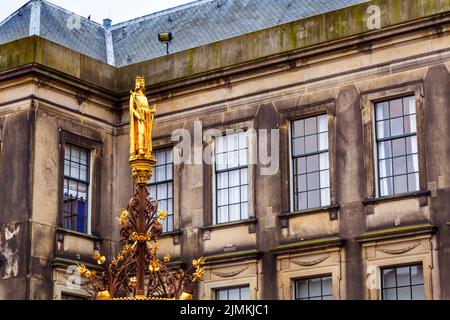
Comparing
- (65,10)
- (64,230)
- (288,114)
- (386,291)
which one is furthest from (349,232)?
(65,10)

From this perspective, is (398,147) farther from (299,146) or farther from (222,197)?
(222,197)

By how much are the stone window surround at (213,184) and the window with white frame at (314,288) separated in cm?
181

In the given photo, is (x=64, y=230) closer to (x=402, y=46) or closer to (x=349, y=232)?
(x=349, y=232)

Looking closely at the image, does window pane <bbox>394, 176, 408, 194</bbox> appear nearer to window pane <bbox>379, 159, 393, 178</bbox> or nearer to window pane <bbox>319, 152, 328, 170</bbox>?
window pane <bbox>379, 159, 393, 178</bbox>

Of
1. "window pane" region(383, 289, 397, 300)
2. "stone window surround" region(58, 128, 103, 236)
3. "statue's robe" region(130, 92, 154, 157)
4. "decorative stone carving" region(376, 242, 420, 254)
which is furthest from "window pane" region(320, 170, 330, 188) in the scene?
"statue's robe" region(130, 92, 154, 157)

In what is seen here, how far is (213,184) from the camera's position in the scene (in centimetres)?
2733

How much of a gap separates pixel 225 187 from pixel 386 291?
4.95 metres

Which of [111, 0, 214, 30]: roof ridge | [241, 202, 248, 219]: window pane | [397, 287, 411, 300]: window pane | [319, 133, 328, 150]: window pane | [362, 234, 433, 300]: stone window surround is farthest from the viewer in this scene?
[111, 0, 214, 30]: roof ridge

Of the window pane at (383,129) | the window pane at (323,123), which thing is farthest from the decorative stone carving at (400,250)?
the window pane at (323,123)

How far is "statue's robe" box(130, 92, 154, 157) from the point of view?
46.1 feet

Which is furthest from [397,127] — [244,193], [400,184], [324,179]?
Result: [244,193]

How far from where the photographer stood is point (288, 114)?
2652 cm

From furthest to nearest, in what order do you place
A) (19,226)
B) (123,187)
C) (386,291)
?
1. (123,187)
2. (19,226)
3. (386,291)

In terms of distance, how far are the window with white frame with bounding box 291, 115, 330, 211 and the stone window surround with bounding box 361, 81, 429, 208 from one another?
107cm
